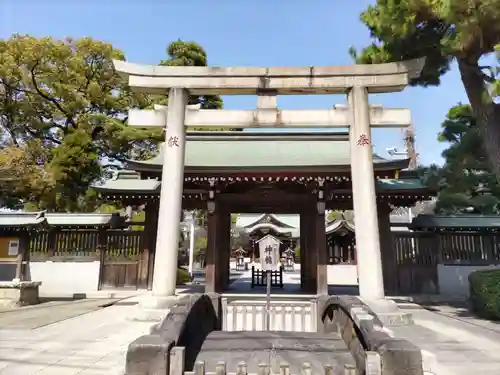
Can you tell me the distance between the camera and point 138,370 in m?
4.16

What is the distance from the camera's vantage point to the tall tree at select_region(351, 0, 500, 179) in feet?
26.7

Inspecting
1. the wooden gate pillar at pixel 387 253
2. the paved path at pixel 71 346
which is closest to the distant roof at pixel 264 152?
the wooden gate pillar at pixel 387 253

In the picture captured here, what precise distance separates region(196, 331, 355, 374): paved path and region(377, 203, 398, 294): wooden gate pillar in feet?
26.0

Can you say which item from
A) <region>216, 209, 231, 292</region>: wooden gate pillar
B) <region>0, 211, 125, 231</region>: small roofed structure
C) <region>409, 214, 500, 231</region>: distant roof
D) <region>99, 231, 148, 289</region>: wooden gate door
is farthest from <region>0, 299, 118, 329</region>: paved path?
<region>409, 214, 500, 231</region>: distant roof

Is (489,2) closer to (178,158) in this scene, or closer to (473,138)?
(473,138)

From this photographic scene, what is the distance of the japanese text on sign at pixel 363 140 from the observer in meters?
9.80

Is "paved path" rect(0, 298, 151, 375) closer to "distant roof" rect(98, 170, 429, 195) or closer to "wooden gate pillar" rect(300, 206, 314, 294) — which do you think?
"distant roof" rect(98, 170, 429, 195)

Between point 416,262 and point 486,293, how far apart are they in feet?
14.1

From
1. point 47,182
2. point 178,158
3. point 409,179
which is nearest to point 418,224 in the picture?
point 409,179

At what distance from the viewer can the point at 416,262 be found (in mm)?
14031

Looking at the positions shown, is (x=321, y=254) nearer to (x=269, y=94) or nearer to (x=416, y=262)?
(x=416, y=262)

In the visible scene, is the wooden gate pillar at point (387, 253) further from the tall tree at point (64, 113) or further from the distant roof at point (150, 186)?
the tall tree at point (64, 113)

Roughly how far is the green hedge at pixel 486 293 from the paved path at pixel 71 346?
354 inches

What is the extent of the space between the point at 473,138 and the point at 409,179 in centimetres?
294
